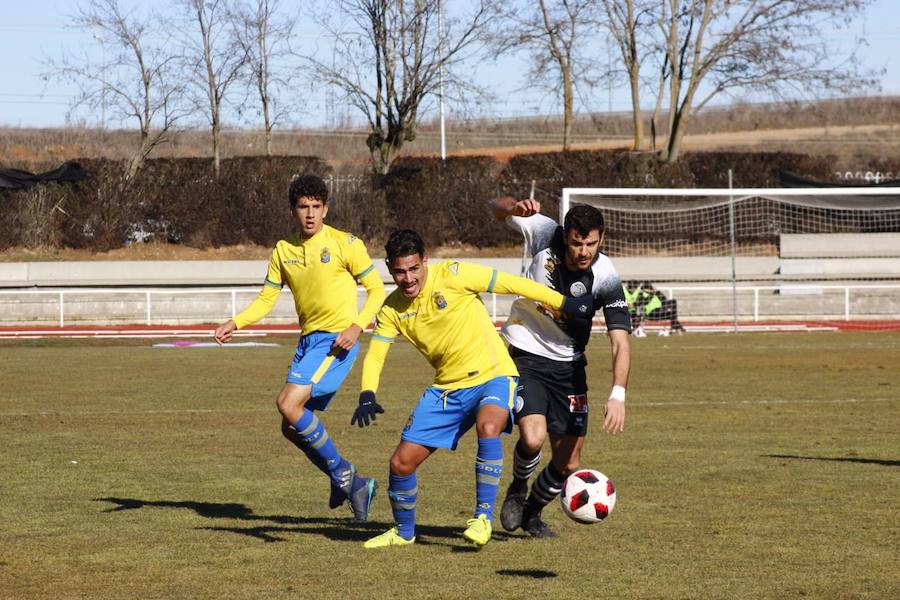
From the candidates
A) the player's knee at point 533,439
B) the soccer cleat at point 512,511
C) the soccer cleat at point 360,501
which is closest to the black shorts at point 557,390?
the player's knee at point 533,439

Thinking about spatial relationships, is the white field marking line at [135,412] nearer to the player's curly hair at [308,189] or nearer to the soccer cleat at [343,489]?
the soccer cleat at [343,489]

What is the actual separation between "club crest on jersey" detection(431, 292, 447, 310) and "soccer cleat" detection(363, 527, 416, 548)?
4.48 feet

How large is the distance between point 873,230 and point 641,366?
17701mm

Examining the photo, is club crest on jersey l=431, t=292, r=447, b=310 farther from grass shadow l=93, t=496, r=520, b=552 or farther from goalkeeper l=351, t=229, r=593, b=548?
grass shadow l=93, t=496, r=520, b=552

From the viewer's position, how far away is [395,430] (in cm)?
1405

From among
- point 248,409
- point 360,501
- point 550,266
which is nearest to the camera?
point 550,266

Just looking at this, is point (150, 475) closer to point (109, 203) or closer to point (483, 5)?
point (109, 203)

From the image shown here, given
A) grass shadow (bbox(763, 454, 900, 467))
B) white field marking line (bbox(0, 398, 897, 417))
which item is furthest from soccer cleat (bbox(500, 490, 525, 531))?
white field marking line (bbox(0, 398, 897, 417))

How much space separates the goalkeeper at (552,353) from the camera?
792 cm

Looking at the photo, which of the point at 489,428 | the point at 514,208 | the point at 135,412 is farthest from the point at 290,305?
the point at 489,428

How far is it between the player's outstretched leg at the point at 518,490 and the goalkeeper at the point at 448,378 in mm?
295

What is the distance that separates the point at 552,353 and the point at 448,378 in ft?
2.49

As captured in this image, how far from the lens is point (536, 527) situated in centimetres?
829

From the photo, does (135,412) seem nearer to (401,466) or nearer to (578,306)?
(401,466)
